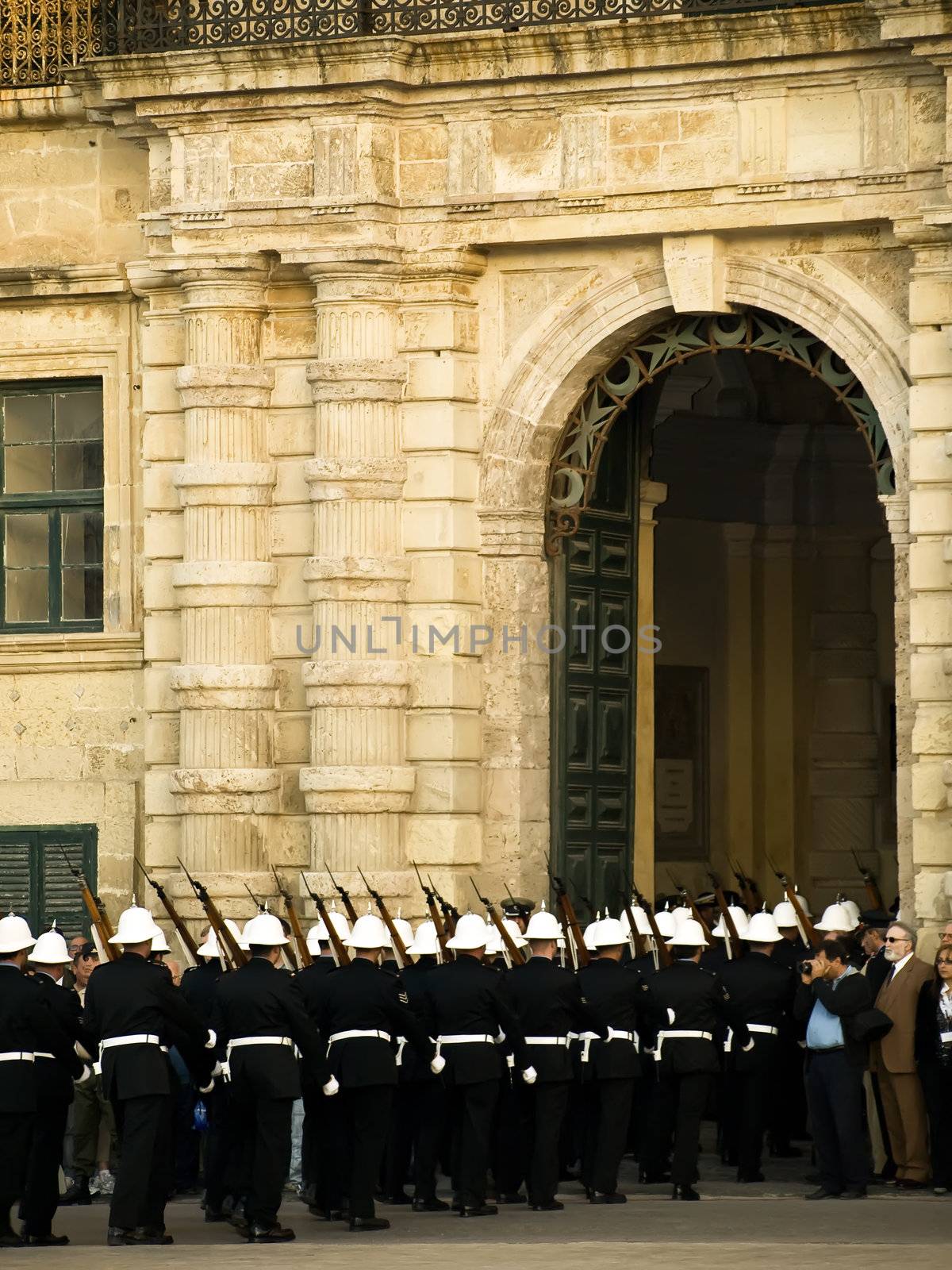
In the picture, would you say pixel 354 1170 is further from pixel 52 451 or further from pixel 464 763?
pixel 52 451

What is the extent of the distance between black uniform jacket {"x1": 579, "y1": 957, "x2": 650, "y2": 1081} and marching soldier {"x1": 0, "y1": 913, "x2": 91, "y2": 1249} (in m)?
2.98

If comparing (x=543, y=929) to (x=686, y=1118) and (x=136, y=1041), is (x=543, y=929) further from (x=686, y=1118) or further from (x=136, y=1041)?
(x=136, y=1041)

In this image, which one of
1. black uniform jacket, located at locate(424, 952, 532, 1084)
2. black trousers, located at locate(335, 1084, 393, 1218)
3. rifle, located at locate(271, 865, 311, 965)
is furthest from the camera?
rifle, located at locate(271, 865, 311, 965)

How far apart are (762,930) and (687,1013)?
0.87 metres

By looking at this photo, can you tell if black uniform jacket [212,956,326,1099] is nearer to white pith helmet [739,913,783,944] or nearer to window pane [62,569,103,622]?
white pith helmet [739,913,783,944]

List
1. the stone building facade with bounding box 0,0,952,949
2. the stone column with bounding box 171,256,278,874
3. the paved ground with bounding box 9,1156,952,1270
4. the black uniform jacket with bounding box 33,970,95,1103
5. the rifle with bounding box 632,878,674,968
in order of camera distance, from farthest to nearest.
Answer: the stone column with bounding box 171,256,278,874 → the stone building facade with bounding box 0,0,952,949 → the rifle with bounding box 632,878,674,968 → the black uniform jacket with bounding box 33,970,95,1103 → the paved ground with bounding box 9,1156,952,1270

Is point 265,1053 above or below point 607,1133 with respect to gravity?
above

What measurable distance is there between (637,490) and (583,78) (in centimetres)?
326

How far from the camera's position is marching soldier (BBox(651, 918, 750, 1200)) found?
18.0 m

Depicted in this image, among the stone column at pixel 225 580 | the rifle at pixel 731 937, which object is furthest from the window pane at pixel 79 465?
the rifle at pixel 731 937

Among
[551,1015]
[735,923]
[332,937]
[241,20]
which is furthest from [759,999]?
[241,20]

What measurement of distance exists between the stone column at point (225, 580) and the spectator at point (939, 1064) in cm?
542

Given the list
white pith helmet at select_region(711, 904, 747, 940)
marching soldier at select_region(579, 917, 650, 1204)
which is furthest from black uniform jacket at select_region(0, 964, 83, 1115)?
white pith helmet at select_region(711, 904, 747, 940)

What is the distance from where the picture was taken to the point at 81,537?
23.2 metres
